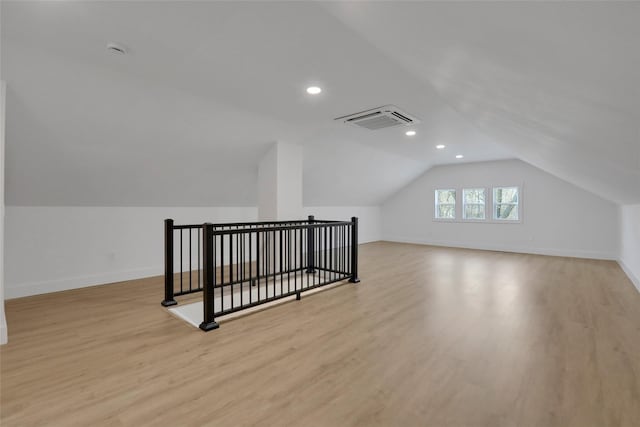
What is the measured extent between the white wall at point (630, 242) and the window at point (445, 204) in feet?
11.5

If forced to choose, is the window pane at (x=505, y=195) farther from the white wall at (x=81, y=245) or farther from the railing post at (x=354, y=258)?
the white wall at (x=81, y=245)

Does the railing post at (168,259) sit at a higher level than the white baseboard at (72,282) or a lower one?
higher

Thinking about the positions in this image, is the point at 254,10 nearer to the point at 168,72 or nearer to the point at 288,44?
the point at 288,44

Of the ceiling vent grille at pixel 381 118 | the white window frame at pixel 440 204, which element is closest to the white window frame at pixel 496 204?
the white window frame at pixel 440 204

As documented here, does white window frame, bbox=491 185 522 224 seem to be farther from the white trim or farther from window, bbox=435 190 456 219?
the white trim

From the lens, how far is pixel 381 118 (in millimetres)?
4016

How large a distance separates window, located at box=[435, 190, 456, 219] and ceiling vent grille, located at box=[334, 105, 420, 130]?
506 centimetres

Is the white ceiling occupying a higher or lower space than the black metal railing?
higher

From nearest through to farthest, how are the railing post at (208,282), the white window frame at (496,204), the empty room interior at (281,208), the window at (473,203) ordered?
the empty room interior at (281,208) < the railing post at (208,282) < the white window frame at (496,204) < the window at (473,203)

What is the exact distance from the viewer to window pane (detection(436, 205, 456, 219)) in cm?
865

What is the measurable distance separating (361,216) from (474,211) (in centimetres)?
311

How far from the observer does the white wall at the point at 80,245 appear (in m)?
3.81

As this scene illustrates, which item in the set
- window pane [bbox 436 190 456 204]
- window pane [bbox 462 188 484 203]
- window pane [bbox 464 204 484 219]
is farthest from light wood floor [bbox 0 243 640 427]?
window pane [bbox 436 190 456 204]

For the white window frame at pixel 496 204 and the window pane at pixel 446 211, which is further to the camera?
the window pane at pixel 446 211
